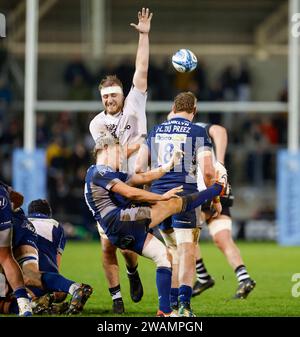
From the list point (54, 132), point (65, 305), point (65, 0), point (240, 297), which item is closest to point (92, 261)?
point (240, 297)

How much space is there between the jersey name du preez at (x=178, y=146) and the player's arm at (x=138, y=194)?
39 centimetres

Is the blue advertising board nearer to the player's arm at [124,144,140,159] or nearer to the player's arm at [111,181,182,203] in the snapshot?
the player's arm at [124,144,140,159]

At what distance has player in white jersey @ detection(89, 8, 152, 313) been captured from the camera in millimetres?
10211

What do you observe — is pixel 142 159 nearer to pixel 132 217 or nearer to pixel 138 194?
pixel 138 194

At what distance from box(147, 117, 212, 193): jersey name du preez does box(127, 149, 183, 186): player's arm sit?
0.59 ft

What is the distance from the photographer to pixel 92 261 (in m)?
16.4

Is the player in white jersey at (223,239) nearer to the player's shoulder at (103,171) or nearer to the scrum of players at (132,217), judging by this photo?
the scrum of players at (132,217)

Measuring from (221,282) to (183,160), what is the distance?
12.8ft

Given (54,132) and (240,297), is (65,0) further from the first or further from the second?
(240,297)

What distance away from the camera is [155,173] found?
9398 millimetres

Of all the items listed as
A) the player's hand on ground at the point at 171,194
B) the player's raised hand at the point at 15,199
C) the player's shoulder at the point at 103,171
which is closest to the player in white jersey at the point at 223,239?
the player's hand on ground at the point at 171,194

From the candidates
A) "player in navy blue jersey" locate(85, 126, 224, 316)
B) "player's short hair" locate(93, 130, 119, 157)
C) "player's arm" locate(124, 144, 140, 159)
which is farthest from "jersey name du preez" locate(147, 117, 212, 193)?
"player's arm" locate(124, 144, 140, 159)

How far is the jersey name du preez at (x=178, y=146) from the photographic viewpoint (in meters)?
9.48

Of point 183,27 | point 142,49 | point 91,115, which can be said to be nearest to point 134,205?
point 142,49
